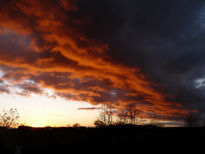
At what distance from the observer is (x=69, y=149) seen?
10.2m

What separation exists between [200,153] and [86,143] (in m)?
5.88

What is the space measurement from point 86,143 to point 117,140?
6.31 ft

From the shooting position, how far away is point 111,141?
32.0 feet

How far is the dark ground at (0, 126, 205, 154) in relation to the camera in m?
8.20

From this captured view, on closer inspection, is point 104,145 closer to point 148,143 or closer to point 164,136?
point 148,143

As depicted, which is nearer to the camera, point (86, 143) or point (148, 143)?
point (148, 143)

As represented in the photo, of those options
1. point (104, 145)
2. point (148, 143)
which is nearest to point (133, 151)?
point (148, 143)

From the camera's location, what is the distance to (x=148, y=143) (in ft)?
28.9

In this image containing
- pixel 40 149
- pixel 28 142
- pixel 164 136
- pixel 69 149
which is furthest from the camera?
pixel 28 142

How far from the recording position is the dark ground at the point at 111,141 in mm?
8195

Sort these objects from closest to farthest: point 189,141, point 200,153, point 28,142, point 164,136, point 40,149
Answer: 1. point 200,153
2. point 189,141
3. point 164,136
4. point 40,149
5. point 28,142

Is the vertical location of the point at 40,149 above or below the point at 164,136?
below

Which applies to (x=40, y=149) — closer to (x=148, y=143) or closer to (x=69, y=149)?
(x=69, y=149)

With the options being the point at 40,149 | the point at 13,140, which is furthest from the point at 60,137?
the point at 13,140
